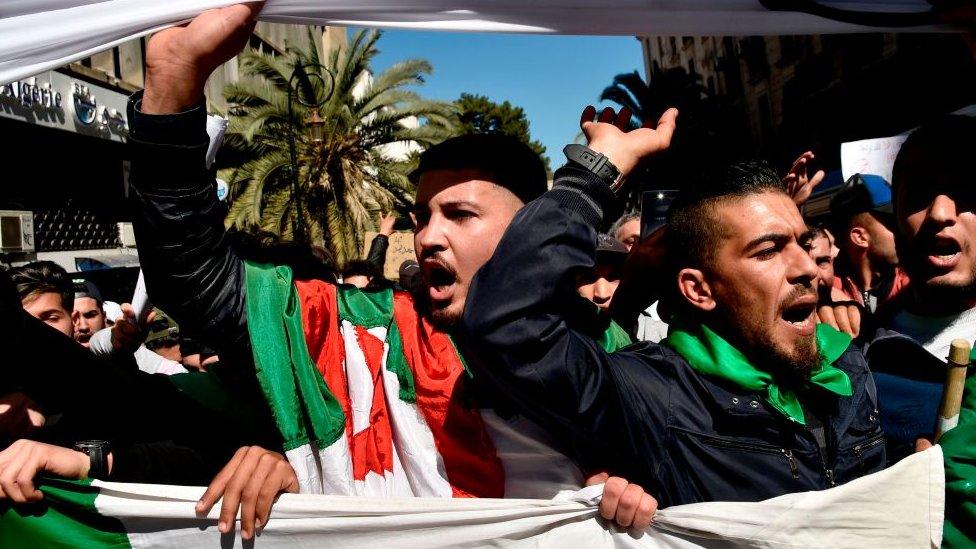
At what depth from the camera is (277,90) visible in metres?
17.0

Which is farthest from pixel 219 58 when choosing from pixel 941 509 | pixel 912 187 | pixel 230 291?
pixel 912 187

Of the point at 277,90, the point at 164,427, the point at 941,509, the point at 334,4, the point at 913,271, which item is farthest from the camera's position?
the point at 277,90

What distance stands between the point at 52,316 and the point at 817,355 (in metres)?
3.46

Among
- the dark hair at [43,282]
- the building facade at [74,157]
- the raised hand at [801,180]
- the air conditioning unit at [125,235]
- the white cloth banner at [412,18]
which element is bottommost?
the air conditioning unit at [125,235]

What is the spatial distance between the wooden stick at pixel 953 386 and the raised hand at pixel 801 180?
2.87 ft

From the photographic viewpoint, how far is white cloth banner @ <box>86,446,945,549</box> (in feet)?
5.12

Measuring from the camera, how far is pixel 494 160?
6.63 feet

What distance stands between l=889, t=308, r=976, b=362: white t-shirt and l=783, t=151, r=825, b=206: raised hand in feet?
1.65

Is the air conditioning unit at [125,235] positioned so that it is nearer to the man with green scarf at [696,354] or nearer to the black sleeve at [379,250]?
the black sleeve at [379,250]

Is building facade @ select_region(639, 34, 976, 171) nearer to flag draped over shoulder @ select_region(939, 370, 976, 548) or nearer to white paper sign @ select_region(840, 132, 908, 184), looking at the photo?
white paper sign @ select_region(840, 132, 908, 184)

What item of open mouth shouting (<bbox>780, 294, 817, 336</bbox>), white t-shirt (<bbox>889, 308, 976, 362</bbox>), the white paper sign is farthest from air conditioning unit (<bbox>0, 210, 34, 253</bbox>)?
white t-shirt (<bbox>889, 308, 976, 362</bbox>)

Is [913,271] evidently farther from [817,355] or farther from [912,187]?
[817,355]

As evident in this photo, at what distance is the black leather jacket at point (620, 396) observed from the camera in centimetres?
153

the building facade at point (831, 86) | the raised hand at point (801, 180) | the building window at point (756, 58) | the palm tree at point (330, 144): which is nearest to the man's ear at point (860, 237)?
the raised hand at point (801, 180)
